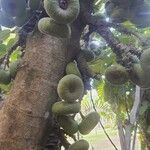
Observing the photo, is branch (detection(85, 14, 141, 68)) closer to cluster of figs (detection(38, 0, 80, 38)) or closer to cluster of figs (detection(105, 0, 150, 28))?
cluster of figs (detection(105, 0, 150, 28))

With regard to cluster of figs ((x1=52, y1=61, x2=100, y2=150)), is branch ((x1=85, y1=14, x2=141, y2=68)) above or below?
above

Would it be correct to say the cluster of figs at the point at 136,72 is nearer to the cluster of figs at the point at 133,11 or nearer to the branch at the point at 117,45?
the branch at the point at 117,45

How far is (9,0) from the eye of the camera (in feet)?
3.40

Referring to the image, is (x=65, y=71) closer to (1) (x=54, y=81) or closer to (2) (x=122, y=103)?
(1) (x=54, y=81)

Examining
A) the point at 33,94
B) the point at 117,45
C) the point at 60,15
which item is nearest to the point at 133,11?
the point at 117,45

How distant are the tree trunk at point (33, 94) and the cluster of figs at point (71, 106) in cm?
4

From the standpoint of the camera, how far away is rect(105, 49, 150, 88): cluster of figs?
2.95ft

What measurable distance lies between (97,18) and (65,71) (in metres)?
0.20

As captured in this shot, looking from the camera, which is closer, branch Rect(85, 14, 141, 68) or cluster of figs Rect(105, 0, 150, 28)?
branch Rect(85, 14, 141, 68)

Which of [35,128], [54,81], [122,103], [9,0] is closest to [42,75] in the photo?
[54,81]

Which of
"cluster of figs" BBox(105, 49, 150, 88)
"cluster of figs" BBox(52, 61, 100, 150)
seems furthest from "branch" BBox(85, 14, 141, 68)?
"cluster of figs" BBox(52, 61, 100, 150)

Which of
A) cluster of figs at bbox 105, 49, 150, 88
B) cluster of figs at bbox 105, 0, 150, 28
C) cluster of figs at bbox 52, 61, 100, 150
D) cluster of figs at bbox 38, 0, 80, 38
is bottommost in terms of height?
cluster of figs at bbox 52, 61, 100, 150

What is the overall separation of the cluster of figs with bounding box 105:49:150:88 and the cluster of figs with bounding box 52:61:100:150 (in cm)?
10

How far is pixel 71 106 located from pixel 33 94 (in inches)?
4.4
